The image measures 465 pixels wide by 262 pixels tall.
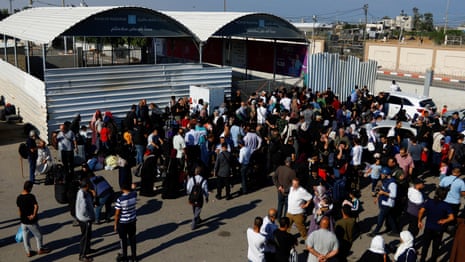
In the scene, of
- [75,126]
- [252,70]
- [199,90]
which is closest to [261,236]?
[75,126]

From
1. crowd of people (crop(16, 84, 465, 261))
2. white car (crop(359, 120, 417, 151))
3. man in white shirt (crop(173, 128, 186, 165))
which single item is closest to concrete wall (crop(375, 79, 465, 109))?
crowd of people (crop(16, 84, 465, 261))

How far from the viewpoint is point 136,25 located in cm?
1727

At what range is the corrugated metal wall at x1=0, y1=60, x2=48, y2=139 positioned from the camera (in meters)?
15.2

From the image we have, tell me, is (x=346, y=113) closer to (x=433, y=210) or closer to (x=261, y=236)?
(x=433, y=210)

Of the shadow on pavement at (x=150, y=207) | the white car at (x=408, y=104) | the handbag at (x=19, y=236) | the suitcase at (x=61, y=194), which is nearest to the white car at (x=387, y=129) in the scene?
the white car at (x=408, y=104)

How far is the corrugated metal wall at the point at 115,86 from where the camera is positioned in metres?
15.0

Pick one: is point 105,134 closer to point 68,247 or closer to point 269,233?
point 68,247

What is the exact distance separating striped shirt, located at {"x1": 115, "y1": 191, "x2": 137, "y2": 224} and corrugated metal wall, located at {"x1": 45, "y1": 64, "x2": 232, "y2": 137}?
26.7 feet

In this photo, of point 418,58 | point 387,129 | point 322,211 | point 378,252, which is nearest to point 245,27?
point 387,129

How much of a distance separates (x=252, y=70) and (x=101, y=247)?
18556 mm

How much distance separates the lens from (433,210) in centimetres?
820

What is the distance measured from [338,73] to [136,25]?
10.2 m

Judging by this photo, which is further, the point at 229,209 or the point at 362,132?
the point at 362,132

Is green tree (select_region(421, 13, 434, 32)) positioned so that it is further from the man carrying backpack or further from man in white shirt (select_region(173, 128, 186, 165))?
the man carrying backpack
